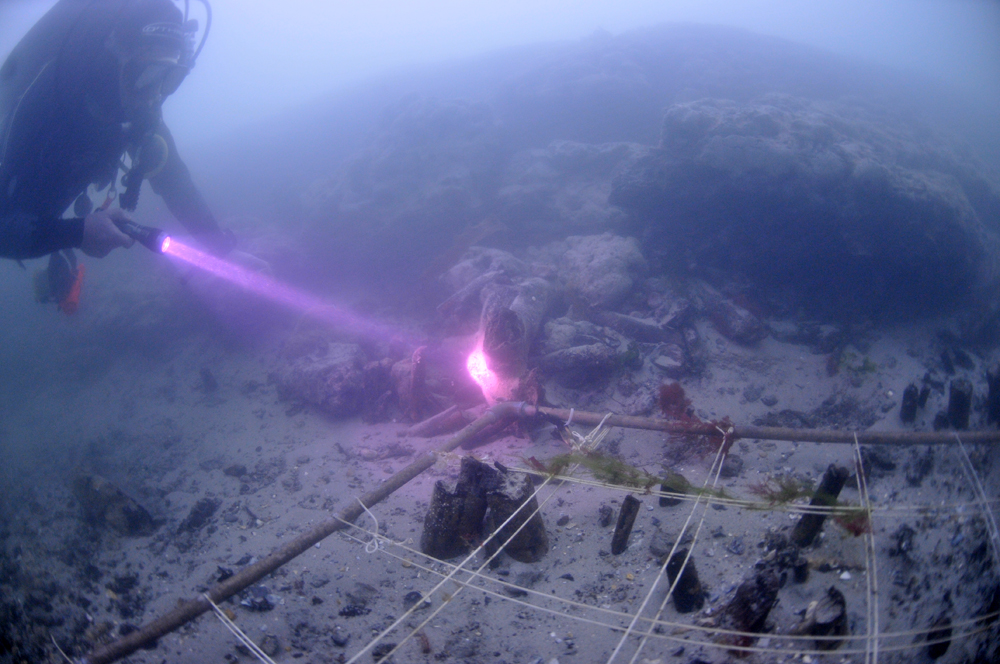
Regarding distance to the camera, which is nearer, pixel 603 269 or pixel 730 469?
pixel 730 469

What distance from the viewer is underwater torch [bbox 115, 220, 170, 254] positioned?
16.6 ft

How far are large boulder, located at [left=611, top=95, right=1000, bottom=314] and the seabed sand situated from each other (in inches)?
48.1

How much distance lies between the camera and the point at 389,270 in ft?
35.5

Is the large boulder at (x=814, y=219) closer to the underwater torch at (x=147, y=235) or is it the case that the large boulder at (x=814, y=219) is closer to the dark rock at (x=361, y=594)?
the dark rock at (x=361, y=594)

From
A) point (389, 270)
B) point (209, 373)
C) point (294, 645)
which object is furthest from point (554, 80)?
point (294, 645)

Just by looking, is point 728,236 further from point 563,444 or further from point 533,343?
point 563,444

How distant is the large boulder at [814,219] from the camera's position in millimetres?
7777

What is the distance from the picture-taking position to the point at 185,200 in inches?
340

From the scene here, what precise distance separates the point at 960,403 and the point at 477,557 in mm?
6271

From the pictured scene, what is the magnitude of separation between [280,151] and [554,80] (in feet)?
50.4

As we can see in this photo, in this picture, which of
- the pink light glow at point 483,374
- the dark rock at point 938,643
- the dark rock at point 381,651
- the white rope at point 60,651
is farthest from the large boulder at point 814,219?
the white rope at point 60,651

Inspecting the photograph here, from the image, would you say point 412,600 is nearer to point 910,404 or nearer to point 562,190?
point 910,404

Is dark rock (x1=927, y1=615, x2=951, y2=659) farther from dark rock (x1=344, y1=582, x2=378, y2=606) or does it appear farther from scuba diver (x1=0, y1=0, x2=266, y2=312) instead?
scuba diver (x1=0, y1=0, x2=266, y2=312)

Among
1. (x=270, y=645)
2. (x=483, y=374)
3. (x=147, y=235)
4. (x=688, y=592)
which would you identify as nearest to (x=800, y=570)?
(x=688, y=592)
